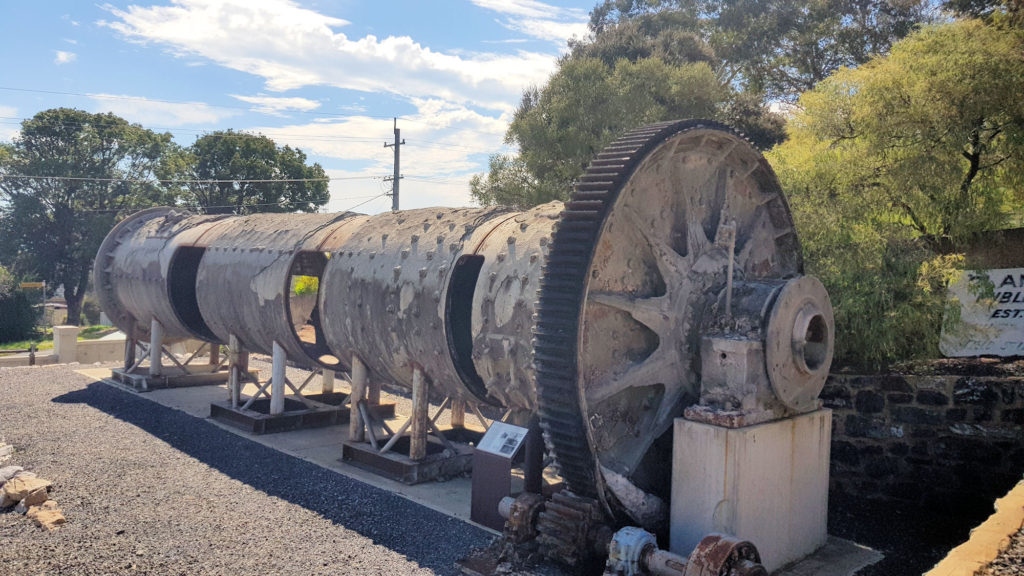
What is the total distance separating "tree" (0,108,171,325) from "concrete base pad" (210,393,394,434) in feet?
87.0

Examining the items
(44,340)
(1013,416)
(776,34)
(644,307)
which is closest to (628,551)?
(644,307)

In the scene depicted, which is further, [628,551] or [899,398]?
[899,398]

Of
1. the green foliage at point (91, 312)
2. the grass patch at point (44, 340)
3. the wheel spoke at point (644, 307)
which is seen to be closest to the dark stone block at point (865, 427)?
the wheel spoke at point (644, 307)

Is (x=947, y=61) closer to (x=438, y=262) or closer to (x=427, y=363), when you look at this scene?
(x=438, y=262)

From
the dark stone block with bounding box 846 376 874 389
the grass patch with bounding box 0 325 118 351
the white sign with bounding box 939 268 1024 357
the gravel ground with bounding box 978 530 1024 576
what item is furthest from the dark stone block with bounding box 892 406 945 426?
the grass patch with bounding box 0 325 118 351

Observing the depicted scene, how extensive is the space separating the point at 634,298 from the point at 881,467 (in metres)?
4.29

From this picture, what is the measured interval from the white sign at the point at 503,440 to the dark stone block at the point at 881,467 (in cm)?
407

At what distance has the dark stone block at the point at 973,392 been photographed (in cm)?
757

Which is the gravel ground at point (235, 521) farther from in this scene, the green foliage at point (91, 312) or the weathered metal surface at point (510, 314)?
the green foliage at point (91, 312)

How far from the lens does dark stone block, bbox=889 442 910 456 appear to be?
7.96 meters

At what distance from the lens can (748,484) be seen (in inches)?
218

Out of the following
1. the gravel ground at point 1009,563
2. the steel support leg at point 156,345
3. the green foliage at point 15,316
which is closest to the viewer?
the gravel ground at point 1009,563

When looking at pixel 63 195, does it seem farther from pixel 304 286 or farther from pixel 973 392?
pixel 973 392


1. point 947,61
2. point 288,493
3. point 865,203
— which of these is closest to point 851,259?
point 865,203
